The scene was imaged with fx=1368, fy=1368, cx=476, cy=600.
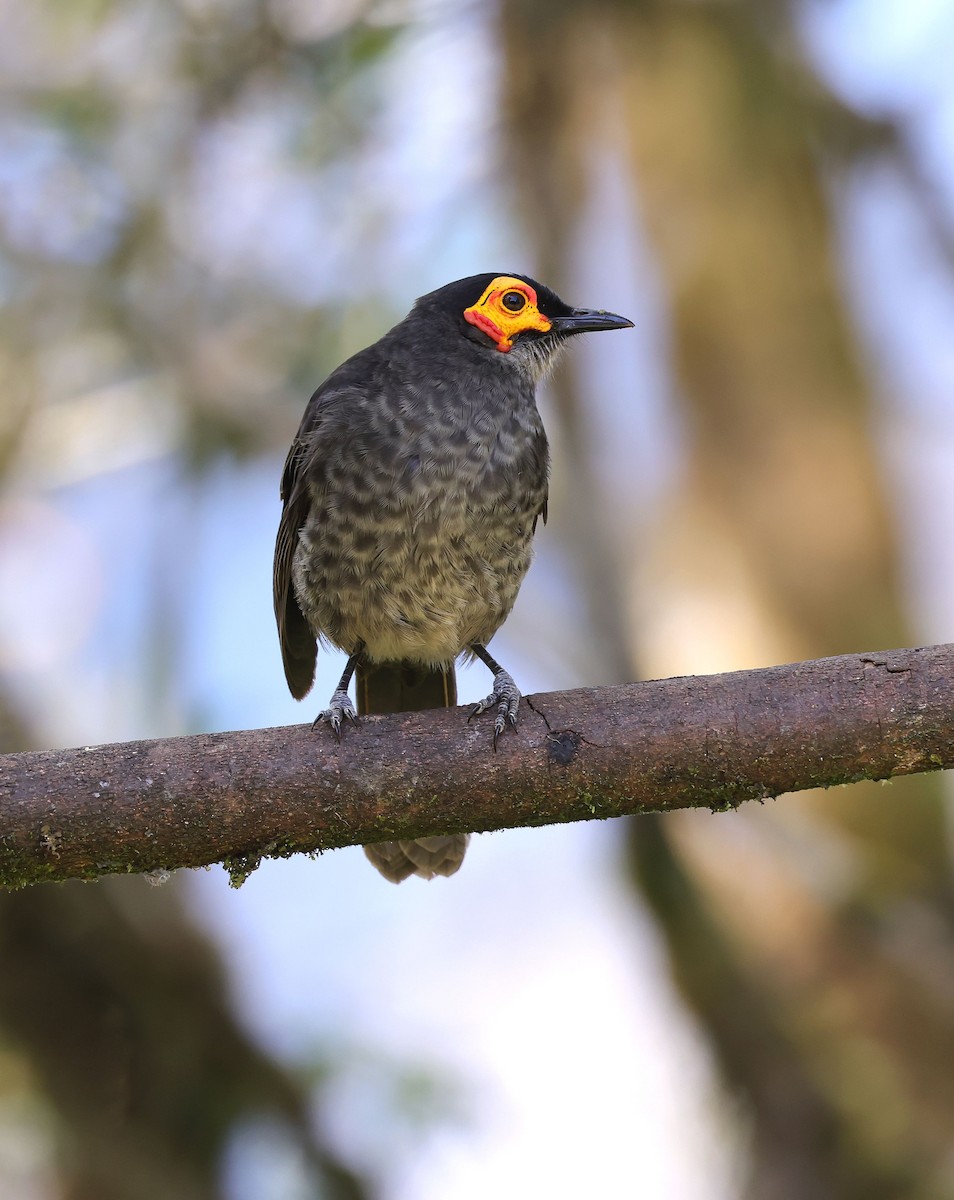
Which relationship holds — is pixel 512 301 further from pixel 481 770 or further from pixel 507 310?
pixel 481 770

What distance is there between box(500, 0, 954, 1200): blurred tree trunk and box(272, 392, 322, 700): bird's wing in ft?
4.79

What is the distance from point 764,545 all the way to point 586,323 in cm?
235

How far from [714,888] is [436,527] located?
2660 millimetres

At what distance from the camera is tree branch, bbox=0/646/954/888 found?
300 centimetres

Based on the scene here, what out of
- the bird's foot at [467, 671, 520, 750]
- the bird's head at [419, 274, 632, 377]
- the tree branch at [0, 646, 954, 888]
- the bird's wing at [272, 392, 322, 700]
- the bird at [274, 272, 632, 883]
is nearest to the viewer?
the tree branch at [0, 646, 954, 888]

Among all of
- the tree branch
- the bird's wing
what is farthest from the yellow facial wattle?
the tree branch

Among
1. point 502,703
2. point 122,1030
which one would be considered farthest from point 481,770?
point 122,1030

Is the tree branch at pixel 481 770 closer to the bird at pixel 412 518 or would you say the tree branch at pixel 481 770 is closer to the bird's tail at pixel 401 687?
the bird at pixel 412 518

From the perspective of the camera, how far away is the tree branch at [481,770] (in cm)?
300

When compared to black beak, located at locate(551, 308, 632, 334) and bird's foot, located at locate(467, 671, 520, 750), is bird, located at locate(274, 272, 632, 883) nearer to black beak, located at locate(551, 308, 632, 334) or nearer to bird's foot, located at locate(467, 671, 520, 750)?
bird's foot, located at locate(467, 671, 520, 750)

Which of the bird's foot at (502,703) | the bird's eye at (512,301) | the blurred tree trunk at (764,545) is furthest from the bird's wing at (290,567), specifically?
the blurred tree trunk at (764,545)

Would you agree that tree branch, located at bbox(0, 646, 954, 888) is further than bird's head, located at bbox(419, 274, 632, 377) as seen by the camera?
No

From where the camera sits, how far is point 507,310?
493 cm

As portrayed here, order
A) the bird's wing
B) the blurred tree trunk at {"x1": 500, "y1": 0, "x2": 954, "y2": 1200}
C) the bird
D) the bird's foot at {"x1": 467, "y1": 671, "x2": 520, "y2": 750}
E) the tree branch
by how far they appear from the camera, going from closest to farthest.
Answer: the tree branch → the bird's foot at {"x1": 467, "y1": 671, "x2": 520, "y2": 750} → the bird → the bird's wing → the blurred tree trunk at {"x1": 500, "y1": 0, "x2": 954, "y2": 1200}
